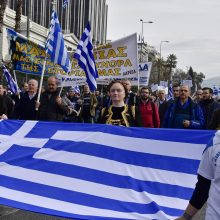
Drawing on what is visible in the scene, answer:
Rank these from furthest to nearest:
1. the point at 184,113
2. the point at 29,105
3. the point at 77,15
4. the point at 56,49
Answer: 1. the point at 77,15
2. the point at 56,49
3. the point at 29,105
4. the point at 184,113

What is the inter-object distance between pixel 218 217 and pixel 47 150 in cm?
284

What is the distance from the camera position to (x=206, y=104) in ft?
31.4

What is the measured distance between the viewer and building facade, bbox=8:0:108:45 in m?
83.3

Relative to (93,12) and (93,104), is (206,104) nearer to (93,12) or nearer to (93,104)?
(93,104)

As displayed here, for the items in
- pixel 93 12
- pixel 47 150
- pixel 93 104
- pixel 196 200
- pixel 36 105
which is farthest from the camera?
pixel 93 12

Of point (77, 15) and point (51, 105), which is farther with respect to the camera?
point (77, 15)

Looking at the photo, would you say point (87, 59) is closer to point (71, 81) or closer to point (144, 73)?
point (71, 81)

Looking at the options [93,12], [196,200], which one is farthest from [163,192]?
[93,12]

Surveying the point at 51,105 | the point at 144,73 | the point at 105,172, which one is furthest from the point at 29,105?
the point at 144,73

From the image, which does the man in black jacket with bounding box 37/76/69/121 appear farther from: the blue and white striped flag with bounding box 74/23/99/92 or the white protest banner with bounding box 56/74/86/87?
the white protest banner with bounding box 56/74/86/87

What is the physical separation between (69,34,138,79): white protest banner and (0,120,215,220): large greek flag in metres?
4.69

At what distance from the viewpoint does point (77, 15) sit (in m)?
96.4

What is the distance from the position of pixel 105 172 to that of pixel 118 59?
5599 mm

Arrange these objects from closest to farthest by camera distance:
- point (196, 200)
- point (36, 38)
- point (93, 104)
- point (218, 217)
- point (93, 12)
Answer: point (218, 217), point (196, 200), point (93, 104), point (36, 38), point (93, 12)
